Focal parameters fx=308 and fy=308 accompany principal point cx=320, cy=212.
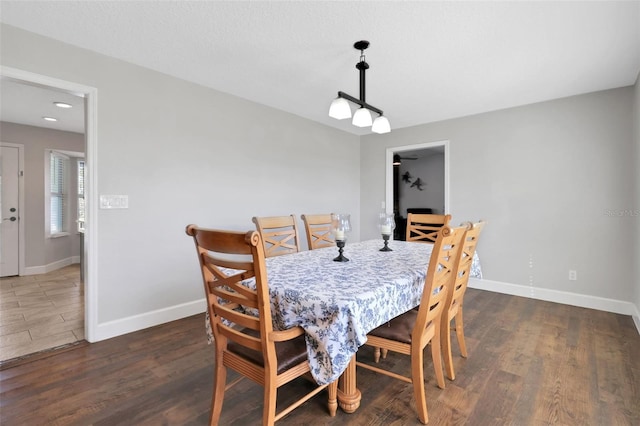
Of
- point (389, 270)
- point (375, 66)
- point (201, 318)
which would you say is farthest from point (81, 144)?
point (389, 270)

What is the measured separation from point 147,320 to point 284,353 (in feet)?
6.54

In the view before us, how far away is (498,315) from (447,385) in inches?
61.1

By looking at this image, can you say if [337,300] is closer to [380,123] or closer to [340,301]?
[340,301]

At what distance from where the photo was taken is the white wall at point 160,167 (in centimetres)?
247

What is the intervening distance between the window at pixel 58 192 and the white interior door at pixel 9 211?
447mm

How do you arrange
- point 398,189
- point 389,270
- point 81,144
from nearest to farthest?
point 389,270, point 81,144, point 398,189

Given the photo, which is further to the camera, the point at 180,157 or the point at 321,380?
the point at 180,157

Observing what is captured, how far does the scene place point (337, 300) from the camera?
Answer: 4.04ft

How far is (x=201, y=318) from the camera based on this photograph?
3.00 m

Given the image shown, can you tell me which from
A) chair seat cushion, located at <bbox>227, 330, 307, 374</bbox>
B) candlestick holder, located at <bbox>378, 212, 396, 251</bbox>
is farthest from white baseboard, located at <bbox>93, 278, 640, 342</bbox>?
candlestick holder, located at <bbox>378, 212, 396, 251</bbox>

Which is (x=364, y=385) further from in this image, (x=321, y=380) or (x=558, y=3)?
(x=558, y=3)

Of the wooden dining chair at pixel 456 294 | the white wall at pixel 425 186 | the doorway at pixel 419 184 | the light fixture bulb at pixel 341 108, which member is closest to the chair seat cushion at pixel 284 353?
the wooden dining chair at pixel 456 294

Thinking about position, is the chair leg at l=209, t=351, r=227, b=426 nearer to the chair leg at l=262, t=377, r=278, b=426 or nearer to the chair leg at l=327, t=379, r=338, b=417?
the chair leg at l=262, t=377, r=278, b=426

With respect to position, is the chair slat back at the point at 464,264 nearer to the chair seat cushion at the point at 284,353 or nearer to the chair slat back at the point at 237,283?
the chair seat cushion at the point at 284,353
